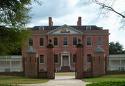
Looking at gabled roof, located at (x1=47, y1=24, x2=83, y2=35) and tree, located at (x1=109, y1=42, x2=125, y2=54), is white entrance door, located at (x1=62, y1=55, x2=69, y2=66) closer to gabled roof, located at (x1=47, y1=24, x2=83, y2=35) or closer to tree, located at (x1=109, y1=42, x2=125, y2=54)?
gabled roof, located at (x1=47, y1=24, x2=83, y2=35)

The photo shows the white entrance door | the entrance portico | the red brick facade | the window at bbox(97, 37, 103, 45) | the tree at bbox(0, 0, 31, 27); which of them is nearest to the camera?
the tree at bbox(0, 0, 31, 27)

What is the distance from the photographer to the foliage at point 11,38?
109ft

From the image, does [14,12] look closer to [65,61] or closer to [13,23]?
[13,23]

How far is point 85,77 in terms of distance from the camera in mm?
48500

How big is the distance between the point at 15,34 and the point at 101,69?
700 inches

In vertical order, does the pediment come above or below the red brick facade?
above

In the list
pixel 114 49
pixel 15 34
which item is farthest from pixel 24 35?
pixel 114 49

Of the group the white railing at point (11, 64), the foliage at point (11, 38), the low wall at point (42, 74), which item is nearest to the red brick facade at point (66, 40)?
the white railing at point (11, 64)

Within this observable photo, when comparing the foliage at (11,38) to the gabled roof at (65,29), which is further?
the gabled roof at (65,29)

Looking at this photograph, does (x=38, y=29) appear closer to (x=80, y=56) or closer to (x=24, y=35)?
(x=80, y=56)

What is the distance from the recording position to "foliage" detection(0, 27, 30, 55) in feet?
109

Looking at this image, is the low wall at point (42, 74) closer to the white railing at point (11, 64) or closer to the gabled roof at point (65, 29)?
the white railing at point (11, 64)

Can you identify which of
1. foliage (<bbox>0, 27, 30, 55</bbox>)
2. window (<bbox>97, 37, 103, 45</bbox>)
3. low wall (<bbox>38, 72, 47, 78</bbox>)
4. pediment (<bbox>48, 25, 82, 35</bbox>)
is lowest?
low wall (<bbox>38, 72, 47, 78</bbox>)

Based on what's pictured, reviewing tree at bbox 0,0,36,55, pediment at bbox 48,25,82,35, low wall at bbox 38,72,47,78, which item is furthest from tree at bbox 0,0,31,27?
pediment at bbox 48,25,82,35
